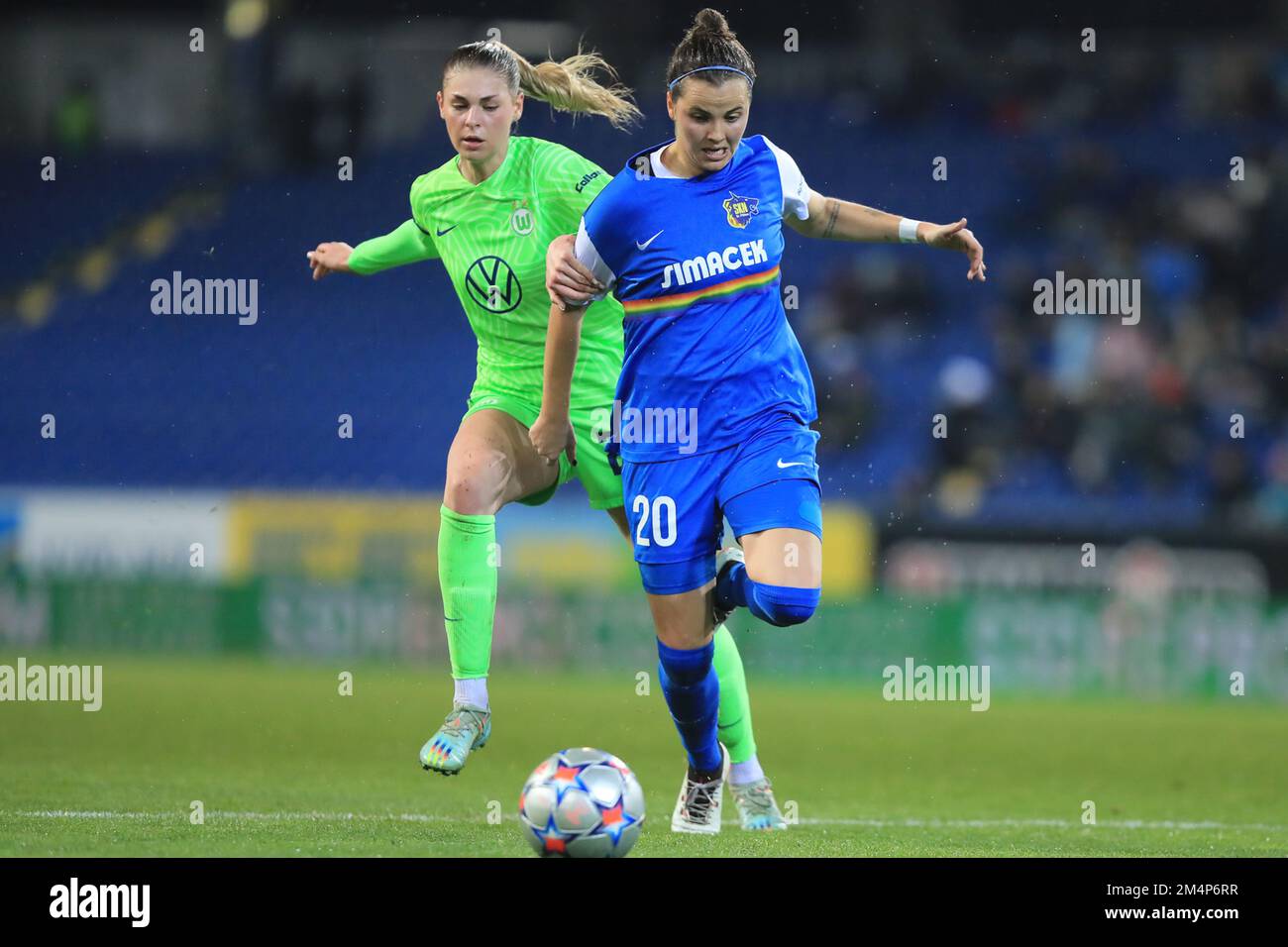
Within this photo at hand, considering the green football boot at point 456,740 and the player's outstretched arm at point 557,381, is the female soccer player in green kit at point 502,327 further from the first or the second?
the player's outstretched arm at point 557,381

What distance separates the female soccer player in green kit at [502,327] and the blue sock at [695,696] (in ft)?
0.82

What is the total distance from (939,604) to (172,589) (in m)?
6.40

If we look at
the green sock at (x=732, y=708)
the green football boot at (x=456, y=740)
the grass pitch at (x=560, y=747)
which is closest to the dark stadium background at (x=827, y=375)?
the grass pitch at (x=560, y=747)

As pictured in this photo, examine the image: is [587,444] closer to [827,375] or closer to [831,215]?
[831,215]

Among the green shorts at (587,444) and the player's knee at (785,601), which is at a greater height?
the green shorts at (587,444)

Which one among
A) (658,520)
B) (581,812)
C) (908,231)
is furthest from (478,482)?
(908,231)

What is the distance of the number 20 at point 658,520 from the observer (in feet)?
20.0

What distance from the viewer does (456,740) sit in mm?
6371

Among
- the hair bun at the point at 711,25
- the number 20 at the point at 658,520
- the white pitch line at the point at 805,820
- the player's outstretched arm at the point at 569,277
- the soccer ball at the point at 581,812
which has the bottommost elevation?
the white pitch line at the point at 805,820

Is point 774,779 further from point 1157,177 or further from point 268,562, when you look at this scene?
point 1157,177

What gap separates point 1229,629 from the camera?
1355 cm

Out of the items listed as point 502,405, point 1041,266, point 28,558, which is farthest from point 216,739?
point 1041,266

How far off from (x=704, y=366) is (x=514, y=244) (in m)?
1.23

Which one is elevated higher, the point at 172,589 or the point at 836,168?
the point at 836,168
